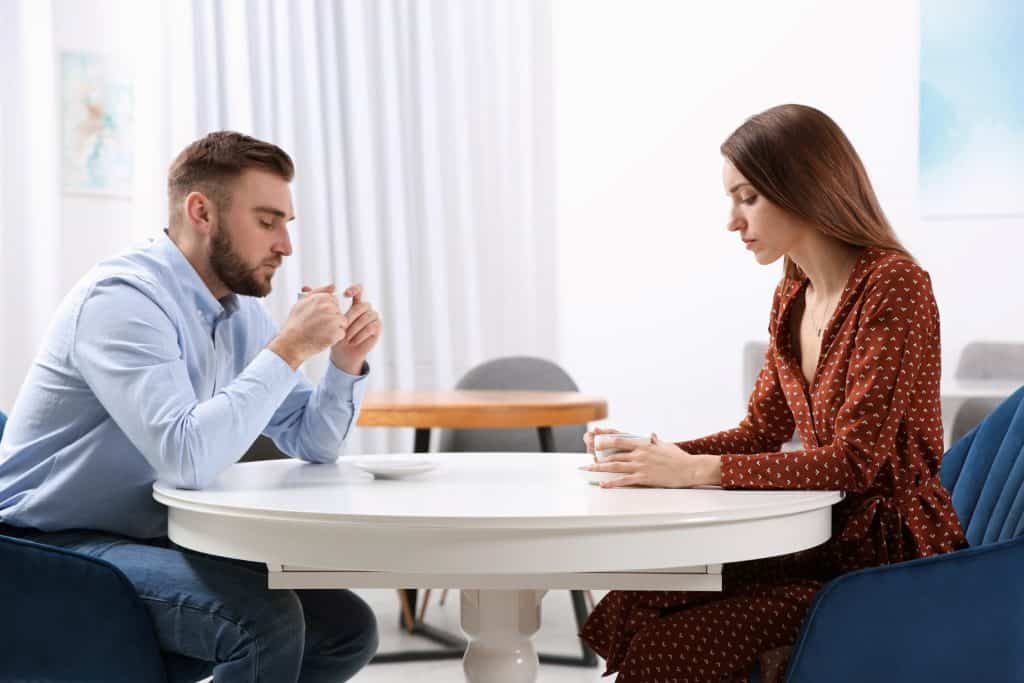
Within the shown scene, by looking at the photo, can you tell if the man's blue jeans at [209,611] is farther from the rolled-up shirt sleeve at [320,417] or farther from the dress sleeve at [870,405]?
the dress sleeve at [870,405]

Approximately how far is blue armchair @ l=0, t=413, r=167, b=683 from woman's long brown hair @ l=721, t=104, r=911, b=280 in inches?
44.9

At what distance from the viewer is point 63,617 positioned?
171 centimetres

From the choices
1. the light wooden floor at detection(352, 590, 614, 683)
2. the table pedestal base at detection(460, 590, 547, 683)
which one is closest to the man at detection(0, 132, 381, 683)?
the table pedestal base at detection(460, 590, 547, 683)

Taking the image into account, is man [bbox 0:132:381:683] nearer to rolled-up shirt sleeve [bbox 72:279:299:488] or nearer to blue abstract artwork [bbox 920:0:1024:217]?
rolled-up shirt sleeve [bbox 72:279:299:488]

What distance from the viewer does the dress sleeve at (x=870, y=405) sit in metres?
1.69

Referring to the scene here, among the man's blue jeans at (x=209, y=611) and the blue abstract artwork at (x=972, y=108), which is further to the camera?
the blue abstract artwork at (x=972, y=108)

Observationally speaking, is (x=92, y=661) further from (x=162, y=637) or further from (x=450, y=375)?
(x=450, y=375)

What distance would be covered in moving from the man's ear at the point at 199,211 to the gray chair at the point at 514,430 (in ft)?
6.08

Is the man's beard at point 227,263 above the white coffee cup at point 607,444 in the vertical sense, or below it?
above

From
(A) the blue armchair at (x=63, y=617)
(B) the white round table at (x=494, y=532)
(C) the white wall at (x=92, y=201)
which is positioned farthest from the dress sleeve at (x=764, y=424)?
(C) the white wall at (x=92, y=201)

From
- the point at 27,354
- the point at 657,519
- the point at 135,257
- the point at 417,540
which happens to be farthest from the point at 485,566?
the point at 27,354

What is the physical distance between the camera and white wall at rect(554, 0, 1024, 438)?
4703 millimetres

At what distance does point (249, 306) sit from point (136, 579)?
68 cm

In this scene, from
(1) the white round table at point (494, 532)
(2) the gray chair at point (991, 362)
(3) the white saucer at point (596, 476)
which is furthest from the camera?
(2) the gray chair at point (991, 362)
